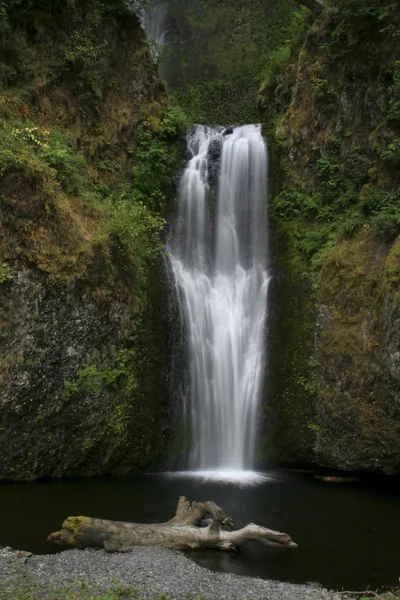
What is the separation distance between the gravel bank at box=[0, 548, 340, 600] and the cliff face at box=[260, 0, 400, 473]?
521 centimetres

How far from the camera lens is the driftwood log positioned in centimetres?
695

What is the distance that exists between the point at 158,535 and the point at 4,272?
5.69 meters

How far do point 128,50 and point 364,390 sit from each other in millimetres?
12700

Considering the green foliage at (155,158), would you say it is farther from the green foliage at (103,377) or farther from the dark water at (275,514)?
the dark water at (275,514)

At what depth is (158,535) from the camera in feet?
23.7

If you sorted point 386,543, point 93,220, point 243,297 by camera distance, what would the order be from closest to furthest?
point 386,543 → point 93,220 → point 243,297

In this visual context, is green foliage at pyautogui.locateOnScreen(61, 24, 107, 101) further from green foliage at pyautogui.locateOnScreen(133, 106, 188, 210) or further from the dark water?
the dark water

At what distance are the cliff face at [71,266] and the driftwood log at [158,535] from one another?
135 inches

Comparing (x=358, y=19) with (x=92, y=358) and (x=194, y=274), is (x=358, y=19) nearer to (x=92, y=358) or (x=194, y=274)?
(x=194, y=274)

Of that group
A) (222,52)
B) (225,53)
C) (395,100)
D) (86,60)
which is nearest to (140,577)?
(395,100)

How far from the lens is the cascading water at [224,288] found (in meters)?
12.0

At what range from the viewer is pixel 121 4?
1570 centimetres

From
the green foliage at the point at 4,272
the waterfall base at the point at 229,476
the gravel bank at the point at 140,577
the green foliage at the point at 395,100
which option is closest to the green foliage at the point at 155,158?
the green foliage at the point at 4,272

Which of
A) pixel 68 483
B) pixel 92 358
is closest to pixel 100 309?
pixel 92 358
